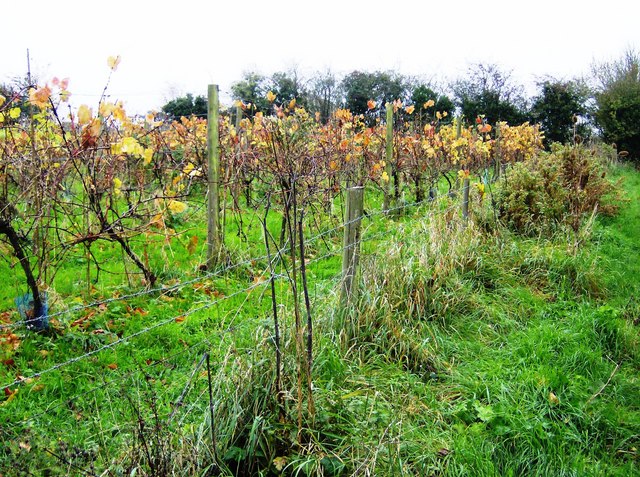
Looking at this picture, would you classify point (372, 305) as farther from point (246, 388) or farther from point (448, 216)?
point (448, 216)

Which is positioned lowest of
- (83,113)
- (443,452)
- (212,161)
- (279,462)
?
(443,452)

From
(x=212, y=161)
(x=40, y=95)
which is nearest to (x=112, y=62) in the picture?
(x=40, y=95)

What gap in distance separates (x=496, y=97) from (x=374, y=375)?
23182 mm

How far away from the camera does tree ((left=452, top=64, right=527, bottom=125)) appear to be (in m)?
23.2

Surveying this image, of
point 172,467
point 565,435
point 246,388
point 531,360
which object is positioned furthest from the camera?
point 531,360

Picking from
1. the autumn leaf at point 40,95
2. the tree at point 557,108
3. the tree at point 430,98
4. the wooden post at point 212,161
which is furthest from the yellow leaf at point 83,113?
Result: the tree at point 557,108

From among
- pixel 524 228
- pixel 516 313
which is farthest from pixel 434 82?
pixel 516 313

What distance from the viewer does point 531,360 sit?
11.7 ft

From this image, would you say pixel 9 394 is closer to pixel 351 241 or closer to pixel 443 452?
pixel 351 241

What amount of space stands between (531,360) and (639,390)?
2.21 ft

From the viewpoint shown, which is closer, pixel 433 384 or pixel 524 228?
pixel 433 384

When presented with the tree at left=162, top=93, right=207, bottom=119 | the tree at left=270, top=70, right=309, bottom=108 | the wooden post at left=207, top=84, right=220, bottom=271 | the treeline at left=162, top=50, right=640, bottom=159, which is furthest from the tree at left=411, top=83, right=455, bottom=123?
the wooden post at left=207, top=84, right=220, bottom=271

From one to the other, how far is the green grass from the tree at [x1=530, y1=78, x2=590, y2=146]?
1878cm

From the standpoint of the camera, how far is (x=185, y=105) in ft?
72.5
